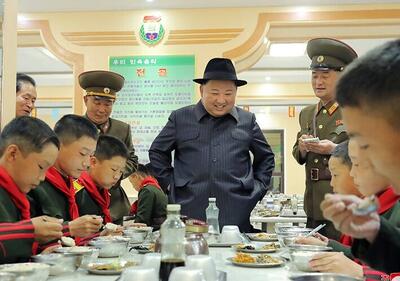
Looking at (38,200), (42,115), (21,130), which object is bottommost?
(38,200)

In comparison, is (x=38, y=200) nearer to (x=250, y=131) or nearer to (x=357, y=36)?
(x=250, y=131)

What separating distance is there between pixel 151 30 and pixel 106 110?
2323mm

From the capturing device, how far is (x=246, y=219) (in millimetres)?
3131

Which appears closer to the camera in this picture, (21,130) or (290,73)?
(21,130)

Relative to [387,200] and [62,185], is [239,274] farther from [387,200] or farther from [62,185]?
[62,185]

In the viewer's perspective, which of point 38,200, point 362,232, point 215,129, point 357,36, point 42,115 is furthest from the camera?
point 42,115

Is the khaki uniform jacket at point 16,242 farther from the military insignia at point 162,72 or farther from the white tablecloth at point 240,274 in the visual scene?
the military insignia at point 162,72

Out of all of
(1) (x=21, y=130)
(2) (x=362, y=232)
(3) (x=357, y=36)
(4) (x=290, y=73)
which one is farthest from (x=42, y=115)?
(2) (x=362, y=232)

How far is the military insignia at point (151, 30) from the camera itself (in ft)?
18.5

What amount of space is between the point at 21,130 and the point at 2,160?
0.14m

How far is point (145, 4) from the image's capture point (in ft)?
18.1

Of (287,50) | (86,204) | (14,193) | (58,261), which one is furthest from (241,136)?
(287,50)

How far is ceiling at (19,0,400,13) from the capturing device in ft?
17.7

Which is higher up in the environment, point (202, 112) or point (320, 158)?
point (202, 112)
